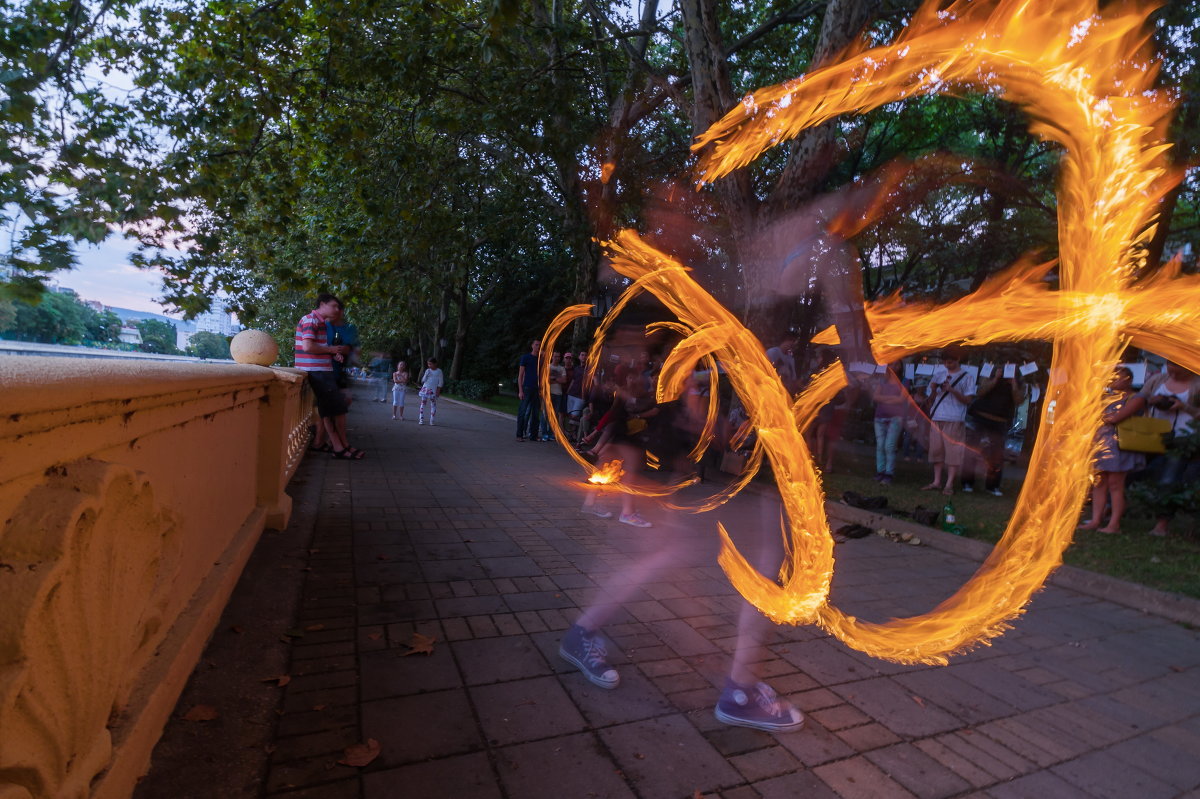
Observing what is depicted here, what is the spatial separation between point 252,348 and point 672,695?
4.68m

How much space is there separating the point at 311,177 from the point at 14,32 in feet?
20.6

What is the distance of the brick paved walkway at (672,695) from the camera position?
2783 millimetres

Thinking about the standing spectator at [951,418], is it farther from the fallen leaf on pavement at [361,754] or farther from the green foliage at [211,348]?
the green foliage at [211,348]

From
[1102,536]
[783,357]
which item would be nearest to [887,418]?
[783,357]

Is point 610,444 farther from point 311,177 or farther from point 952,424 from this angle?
point 311,177

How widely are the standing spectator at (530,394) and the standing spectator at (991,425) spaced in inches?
338

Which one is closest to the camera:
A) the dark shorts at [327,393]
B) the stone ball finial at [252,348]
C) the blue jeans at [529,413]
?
the stone ball finial at [252,348]

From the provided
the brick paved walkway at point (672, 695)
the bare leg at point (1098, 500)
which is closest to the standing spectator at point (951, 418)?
the bare leg at point (1098, 500)

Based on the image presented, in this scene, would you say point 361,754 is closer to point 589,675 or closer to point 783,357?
point 589,675

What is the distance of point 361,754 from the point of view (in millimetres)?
2725

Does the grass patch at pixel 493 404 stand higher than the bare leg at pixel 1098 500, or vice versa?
the bare leg at pixel 1098 500

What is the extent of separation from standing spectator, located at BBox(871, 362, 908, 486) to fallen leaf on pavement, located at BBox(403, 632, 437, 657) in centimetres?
910

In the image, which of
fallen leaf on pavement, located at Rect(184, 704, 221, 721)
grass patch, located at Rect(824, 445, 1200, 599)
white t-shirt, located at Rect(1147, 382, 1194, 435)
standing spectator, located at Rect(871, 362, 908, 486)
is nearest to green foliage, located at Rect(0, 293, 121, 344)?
fallen leaf on pavement, located at Rect(184, 704, 221, 721)

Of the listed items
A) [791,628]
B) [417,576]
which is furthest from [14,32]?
[791,628]
